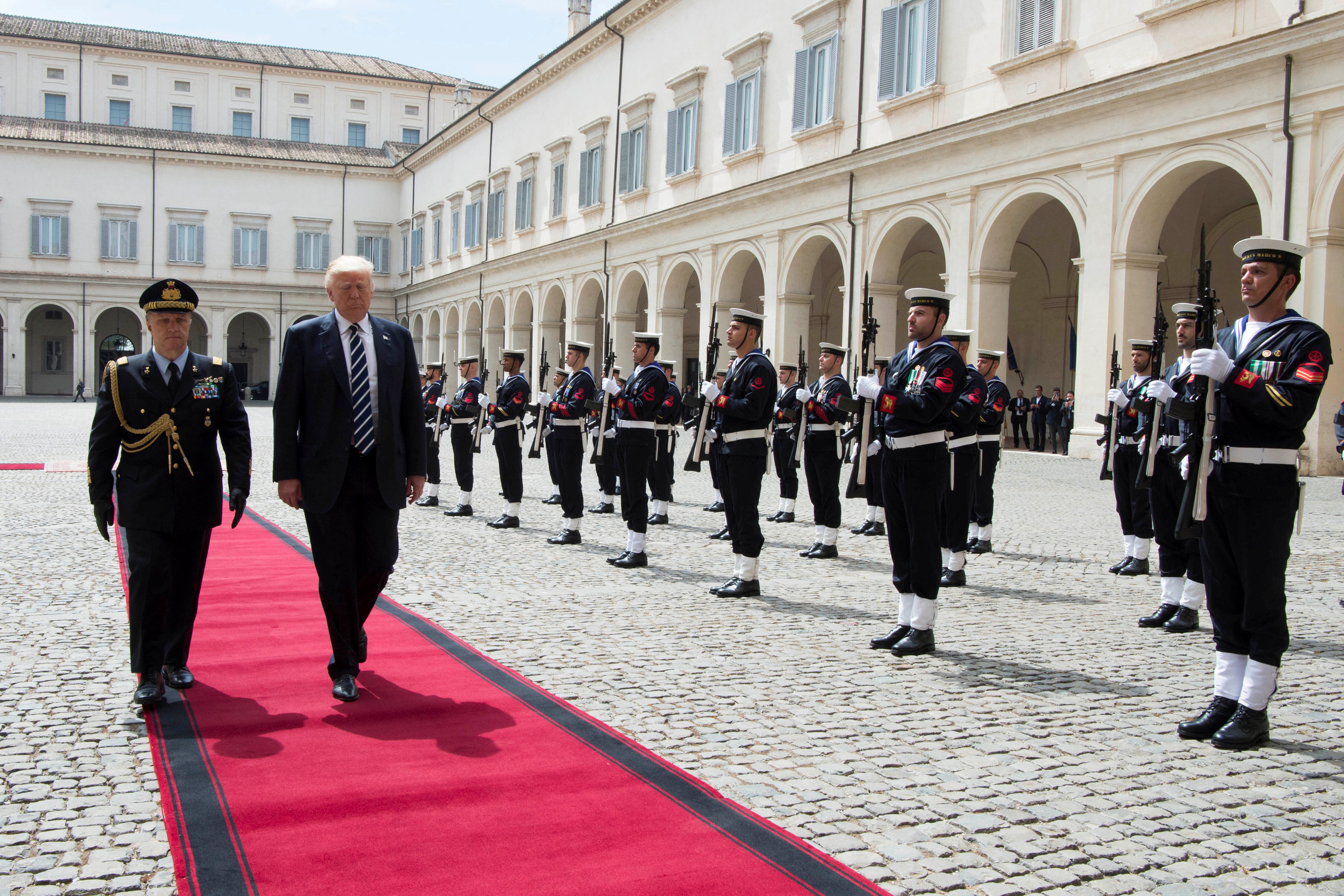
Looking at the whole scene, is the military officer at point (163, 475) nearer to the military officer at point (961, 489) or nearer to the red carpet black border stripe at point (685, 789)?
the red carpet black border stripe at point (685, 789)

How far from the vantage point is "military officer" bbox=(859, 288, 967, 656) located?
5.73 m

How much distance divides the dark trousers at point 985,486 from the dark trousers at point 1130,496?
3.60 feet

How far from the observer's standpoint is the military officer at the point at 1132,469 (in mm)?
8000

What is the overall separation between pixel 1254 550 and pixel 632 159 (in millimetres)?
26898

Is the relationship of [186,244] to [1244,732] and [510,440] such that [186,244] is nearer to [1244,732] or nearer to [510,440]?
[510,440]

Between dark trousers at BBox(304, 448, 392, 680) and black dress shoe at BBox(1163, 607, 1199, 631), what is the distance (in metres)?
4.32

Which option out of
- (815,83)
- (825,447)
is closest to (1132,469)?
(825,447)

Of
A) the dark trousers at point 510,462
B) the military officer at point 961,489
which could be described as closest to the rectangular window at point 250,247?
the dark trousers at point 510,462

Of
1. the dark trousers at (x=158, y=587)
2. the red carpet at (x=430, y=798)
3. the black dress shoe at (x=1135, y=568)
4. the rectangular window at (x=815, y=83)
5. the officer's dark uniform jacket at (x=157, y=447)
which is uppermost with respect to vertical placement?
the rectangular window at (x=815, y=83)

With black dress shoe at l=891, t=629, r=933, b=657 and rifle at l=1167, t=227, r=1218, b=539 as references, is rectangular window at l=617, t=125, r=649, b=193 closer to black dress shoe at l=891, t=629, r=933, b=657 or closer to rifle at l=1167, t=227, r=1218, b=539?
black dress shoe at l=891, t=629, r=933, b=657

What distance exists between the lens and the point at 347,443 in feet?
15.2

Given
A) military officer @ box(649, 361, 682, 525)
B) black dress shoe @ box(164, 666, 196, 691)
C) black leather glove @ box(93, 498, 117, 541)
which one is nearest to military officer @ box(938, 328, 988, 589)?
military officer @ box(649, 361, 682, 525)

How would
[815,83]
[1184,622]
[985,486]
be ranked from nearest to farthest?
[1184,622], [985,486], [815,83]

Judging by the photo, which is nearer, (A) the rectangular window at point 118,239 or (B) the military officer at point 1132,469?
(B) the military officer at point 1132,469
